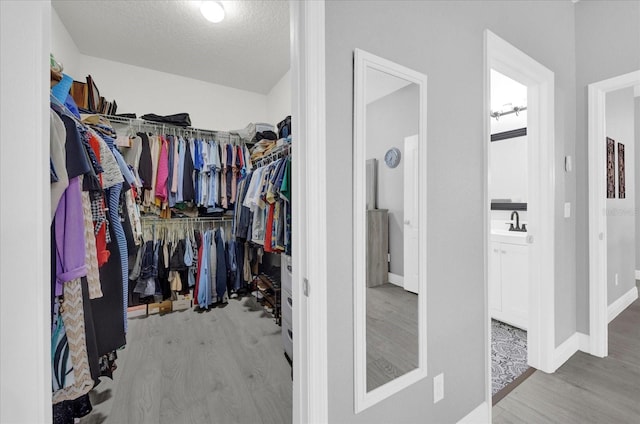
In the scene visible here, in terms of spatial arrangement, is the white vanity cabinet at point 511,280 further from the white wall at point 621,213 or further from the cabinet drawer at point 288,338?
the cabinet drawer at point 288,338

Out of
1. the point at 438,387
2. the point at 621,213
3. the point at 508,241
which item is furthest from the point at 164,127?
the point at 621,213

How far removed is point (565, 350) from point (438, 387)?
1563 millimetres

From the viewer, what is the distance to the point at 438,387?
1364 mm

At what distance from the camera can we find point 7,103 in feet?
1.86

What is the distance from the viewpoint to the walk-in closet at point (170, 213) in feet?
3.39

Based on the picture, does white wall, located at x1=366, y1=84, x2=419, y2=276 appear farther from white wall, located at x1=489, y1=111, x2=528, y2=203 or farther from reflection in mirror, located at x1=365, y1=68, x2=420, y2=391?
white wall, located at x1=489, y1=111, x2=528, y2=203

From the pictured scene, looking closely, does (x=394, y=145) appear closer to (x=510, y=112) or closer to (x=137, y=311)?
(x=510, y=112)

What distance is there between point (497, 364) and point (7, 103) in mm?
2912

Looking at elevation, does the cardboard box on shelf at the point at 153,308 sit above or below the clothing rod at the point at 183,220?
below

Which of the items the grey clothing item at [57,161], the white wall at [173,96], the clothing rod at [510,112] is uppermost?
the white wall at [173,96]

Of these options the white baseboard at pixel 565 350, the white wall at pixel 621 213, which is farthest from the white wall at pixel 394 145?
the white wall at pixel 621 213

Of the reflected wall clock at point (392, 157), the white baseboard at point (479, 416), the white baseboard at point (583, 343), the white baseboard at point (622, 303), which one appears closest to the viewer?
the reflected wall clock at point (392, 157)

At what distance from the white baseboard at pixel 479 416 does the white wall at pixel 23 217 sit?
1761 mm

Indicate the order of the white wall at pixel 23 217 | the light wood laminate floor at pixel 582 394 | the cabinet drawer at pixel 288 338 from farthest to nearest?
the cabinet drawer at pixel 288 338, the light wood laminate floor at pixel 582 394, the white wall at pixel 23 217
